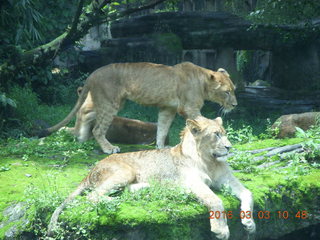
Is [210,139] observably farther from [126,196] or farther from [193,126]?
[126,196]

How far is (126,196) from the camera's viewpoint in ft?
17.0

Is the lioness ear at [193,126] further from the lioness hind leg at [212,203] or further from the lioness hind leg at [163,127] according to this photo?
the lioness hind leg at [163,127]

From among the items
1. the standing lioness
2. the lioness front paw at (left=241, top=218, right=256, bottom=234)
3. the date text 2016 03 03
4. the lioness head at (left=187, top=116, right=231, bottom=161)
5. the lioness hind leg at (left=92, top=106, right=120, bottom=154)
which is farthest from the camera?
the lioness hind leg at (left=92, top=106, right=120, bottom=154)

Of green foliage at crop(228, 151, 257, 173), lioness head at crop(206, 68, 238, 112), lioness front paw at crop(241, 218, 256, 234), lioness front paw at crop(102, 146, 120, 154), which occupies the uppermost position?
lioness head at crop(206, 68, 238, 112)

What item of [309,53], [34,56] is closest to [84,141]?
[34,56]

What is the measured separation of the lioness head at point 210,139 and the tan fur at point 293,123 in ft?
12.8

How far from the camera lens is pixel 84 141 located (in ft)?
29.2

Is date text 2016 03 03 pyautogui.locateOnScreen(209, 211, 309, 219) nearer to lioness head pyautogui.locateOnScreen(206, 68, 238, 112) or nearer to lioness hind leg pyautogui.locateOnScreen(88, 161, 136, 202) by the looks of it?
lioness hind leg pyautogui.locateOnScreen(88, 161, 136, 202)

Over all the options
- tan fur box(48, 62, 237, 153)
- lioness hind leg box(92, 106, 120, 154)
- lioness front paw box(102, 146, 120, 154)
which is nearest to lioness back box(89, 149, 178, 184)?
lioness front paw box(102, 146, 120, 154)

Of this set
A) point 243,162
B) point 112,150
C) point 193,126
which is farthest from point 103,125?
point 193,126

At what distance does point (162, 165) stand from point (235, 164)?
1648 mm

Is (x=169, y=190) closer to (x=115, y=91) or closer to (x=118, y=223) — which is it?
(x=118, y=223)

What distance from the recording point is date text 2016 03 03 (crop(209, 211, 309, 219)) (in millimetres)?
4914

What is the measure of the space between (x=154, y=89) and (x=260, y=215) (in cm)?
360
